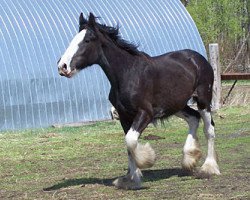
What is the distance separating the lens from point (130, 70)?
9828mm

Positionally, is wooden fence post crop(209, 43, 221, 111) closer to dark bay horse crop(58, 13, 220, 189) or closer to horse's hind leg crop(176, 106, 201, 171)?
horse's hind leg crop(176, 106, 201, 171)

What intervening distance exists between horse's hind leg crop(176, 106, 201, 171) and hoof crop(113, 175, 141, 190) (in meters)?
1.06

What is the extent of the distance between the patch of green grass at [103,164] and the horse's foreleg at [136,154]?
0.58ft

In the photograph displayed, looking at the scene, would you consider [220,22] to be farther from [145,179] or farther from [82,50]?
[82,50]

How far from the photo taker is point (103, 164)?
1200 centimetres

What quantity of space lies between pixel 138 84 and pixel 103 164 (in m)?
2.62

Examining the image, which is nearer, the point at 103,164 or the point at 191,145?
the point at 191,145

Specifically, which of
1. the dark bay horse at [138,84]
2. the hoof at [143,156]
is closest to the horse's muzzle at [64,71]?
the dark bay horse at [138,84]

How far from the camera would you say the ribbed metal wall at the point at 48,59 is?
59.4ft

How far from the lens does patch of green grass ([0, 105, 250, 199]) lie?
9.20 meters

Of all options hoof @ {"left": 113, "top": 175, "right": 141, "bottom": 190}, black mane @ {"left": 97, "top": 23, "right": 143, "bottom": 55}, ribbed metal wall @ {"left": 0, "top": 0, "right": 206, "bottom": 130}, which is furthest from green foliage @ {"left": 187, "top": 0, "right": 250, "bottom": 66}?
hoof @ {"left": 113, "top": 175, "right": 141, "bottom": 190}

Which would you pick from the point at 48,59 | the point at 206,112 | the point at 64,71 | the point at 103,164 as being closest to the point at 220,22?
the point at 48,59

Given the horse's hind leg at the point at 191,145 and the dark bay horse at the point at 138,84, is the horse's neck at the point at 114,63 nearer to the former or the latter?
the dark bay horse at the point at 138,84

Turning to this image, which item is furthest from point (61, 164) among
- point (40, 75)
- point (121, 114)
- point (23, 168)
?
point (40, 75)
